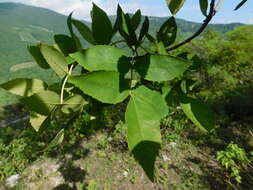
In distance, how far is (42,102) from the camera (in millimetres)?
294

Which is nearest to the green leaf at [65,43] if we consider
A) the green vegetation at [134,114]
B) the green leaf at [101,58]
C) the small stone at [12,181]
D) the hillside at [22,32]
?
the green vegetation at [134,114]

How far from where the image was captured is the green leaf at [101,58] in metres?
0.26

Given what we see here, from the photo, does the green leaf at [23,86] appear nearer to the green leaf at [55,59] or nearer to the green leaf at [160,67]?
the green leaf at [55,59]

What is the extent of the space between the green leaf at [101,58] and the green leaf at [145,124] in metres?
0.05

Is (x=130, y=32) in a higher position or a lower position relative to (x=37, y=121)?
higher

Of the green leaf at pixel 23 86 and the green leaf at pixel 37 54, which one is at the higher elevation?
the green leaf at pixel 37 54

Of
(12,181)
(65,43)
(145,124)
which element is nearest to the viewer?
(145,124)

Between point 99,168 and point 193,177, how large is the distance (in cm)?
123

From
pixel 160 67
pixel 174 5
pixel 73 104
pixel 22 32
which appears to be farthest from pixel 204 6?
pixel 22 32

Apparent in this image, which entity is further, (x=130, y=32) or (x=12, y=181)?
(x=12, y=181)

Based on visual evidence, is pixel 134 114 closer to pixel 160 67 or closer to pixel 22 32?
pixel 160 67

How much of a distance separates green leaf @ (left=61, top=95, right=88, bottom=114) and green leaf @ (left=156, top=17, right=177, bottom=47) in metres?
0.17

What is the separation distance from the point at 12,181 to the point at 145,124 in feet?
10.5

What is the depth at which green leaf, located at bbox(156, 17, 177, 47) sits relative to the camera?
0.37 m
